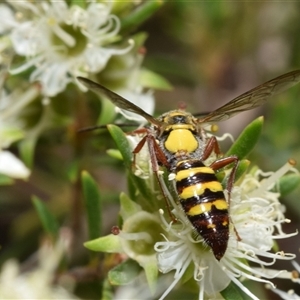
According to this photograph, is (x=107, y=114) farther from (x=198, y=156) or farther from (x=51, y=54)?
(x=198, y=156)

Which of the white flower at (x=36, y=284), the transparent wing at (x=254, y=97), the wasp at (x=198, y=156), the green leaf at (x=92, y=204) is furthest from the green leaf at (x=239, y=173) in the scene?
the white flower at (x=36, y=284)

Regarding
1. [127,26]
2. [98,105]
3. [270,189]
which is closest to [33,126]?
[98,105]

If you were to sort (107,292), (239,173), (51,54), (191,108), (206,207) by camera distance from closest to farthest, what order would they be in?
(206,207), (239,173), (107,292), (51,54), (191,108)

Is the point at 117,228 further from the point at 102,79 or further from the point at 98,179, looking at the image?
the point at 98,179

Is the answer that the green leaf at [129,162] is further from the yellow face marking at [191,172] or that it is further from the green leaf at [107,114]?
the green leaf at [107,114]

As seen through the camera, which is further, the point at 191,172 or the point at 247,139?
the point at 247,139

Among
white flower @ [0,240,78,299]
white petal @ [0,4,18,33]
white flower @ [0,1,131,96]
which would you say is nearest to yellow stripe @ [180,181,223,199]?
white flower @ [0,240,78,299]

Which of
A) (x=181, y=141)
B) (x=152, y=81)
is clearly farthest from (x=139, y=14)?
(x=181, y=141)
